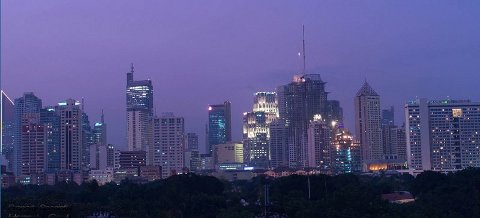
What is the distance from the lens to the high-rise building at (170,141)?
96562 mm

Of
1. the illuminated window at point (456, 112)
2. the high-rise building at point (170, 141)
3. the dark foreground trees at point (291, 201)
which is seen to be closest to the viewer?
the dark foreground trees at point (291, 201)

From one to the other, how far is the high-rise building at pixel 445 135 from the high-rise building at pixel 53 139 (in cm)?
3710

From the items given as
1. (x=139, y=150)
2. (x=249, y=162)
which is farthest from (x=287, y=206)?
(x=249, y=162)

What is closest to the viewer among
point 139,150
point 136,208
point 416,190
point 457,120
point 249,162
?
point 136,208

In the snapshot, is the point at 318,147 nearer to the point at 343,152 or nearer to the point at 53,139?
the point at 343,152

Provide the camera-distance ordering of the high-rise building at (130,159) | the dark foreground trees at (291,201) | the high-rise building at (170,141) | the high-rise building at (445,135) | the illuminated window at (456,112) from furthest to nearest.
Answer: the high-rise building at (170,141), the high-rise building at (130,159), the illuminated window at (456,112), the high-rise building at (445,135), the dark foreground trees at (291,201)

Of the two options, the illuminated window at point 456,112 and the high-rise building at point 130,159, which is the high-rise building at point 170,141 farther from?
Answer: the illuminated window at point 456,112

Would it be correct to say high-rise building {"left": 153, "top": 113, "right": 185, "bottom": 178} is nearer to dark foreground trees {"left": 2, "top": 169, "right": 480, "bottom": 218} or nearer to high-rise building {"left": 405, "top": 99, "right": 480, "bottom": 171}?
high-rise building {"left": 405, "top": 99, "right": 480, "bottom": 171}

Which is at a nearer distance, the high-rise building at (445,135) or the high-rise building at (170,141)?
the high-rise building at (445,135)

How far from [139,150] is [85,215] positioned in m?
71.7

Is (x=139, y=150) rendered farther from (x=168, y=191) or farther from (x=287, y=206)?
(x=287, y=206)

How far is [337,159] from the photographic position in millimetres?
97625

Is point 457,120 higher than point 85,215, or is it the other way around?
point 457,120

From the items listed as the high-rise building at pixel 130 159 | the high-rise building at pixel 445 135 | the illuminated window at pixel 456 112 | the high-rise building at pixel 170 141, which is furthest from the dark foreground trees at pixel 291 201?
the high-rise building at pixel 170 141
